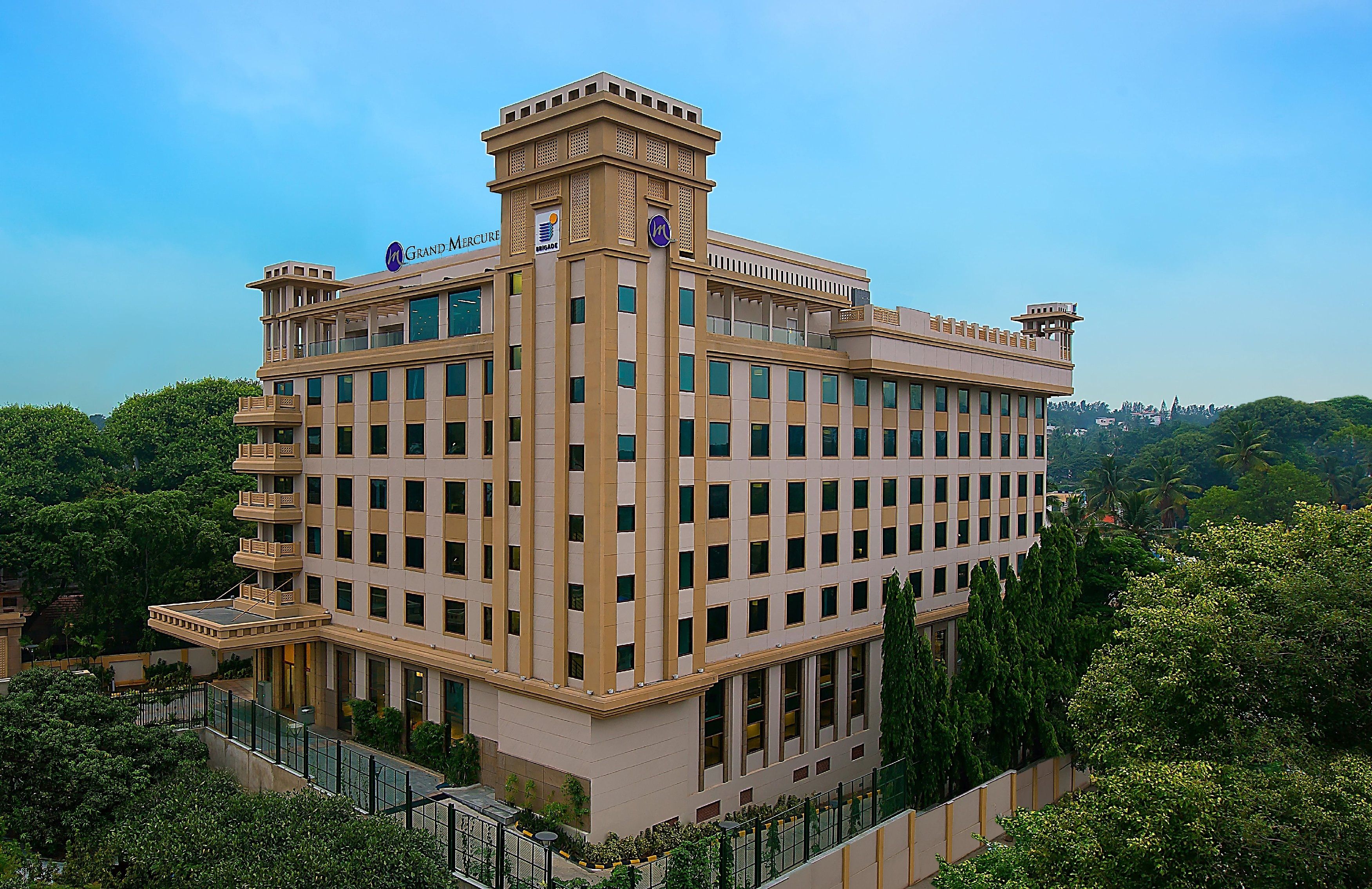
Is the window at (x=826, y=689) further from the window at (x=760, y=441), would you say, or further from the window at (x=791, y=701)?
the window at (x=760, y=441)

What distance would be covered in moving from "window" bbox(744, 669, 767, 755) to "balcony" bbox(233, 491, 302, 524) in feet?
74.0

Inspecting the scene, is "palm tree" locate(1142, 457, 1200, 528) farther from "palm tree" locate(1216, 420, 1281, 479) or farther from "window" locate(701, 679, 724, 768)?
"window" locate(701, 679, 724, 768)

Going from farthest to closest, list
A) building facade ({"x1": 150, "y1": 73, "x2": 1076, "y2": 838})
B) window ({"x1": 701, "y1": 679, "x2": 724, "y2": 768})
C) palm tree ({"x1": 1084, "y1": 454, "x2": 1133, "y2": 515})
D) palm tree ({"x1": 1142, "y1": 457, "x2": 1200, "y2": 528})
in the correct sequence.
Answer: palm tree ({"x1": 1142, "y1": 457, "x2": 1200, "y2": 528}) → palm tree ({"x1": 1084, "y1": 454, "x2": 1133, "y2": 515}) → window ({"x1": 701, "y1": 679, "x2": 724, "y2": 768}) → building facade ({"x1": 150, "y1": 73, "x2": 1076, "y2": 838})

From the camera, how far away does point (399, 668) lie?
35562 millimetres

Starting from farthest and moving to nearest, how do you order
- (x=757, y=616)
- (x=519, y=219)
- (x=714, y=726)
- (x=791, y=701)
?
(x=791, y=701) → (x=757, y=616) → (x=714, y=726) → (x=519, y=219)

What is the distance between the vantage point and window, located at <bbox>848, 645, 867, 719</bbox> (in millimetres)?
36531

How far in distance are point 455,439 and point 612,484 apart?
30.5ft

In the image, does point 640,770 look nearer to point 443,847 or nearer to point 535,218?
point 443,847

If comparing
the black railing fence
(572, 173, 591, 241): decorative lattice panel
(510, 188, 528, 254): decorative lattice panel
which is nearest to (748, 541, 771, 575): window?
the black railing fence

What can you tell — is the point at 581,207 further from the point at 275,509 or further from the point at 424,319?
the point at 275,509

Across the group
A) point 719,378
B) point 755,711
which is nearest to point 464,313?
point 719,378

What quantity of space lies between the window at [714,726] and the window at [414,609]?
476 inches

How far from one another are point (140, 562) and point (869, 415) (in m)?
43.3

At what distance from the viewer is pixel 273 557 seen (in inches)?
1601
